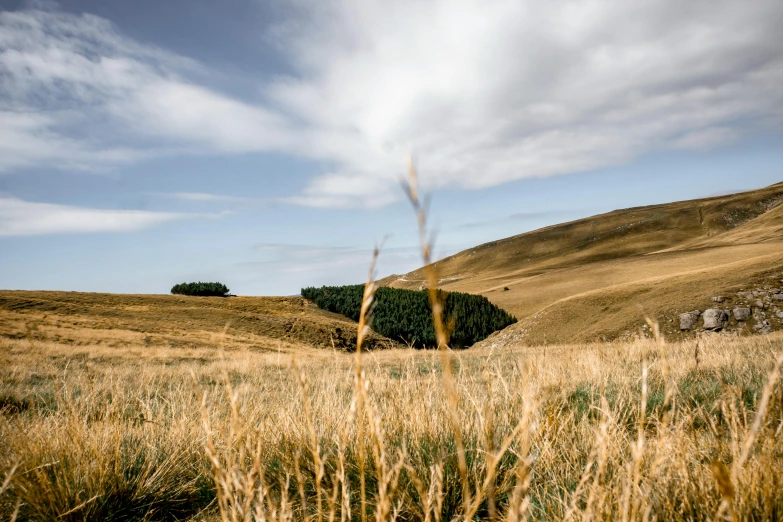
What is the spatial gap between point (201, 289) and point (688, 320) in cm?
5444

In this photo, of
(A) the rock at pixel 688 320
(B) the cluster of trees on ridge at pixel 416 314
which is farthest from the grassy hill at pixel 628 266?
(B) the cluster of trees on ridge at pixel 416 314

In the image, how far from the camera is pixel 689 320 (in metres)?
22.2

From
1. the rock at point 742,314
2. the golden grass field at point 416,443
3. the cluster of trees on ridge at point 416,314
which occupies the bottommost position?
the cluster of trees on ridge at point 416,314

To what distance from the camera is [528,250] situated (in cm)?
12950

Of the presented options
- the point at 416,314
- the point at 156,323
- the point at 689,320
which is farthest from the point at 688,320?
the point at 156,323

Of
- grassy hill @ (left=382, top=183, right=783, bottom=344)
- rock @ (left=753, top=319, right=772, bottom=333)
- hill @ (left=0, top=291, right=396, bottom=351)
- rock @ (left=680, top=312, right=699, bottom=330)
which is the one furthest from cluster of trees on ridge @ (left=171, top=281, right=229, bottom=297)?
rock @ (left=753, top=319, right=772, bottom=333)

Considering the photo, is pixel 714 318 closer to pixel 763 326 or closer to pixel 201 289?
pixel 763 326

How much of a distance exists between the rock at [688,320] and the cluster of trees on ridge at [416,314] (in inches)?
958

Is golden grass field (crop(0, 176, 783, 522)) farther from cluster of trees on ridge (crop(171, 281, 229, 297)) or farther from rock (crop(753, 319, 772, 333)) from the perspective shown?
cluster of trees on ridge (crop(171, 281, 229, 297))

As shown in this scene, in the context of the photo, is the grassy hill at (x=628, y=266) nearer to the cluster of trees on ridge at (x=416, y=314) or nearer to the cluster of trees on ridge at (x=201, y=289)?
the cluster of trees on ridge at (x=416, y=314)

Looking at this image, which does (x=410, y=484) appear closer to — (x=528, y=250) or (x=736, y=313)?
(x=736, y=313)

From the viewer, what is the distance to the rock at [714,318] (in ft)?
69.5

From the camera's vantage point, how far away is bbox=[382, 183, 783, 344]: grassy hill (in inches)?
1009

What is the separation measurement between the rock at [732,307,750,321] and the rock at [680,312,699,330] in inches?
62.3
